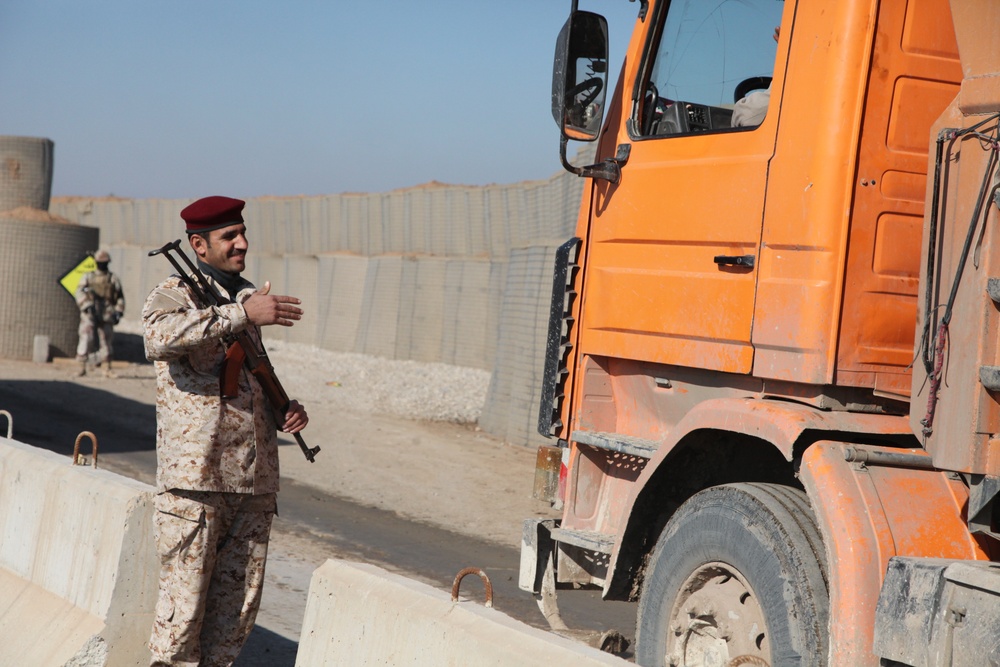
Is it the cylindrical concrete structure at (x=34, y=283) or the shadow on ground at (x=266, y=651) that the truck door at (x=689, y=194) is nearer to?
the shadow on ground at (x=266, y=651)

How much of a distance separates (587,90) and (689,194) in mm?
685

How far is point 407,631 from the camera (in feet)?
11.3

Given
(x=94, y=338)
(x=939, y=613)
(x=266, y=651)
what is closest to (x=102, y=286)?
(x=94, y=338)

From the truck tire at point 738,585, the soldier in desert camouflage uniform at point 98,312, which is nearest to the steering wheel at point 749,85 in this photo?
the truck tire at point 738,585

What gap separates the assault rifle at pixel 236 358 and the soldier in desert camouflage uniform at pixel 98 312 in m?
14.2

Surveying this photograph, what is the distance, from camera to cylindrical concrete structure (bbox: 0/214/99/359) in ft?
64.5

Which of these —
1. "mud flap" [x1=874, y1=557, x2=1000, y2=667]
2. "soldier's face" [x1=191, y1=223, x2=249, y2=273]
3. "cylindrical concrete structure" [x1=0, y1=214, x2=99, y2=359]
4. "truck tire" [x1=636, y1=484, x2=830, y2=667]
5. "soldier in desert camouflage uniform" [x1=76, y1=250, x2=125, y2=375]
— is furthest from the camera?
"cylindrical concrete structure" [x1=0, y1=214, x2=99, y2=359]

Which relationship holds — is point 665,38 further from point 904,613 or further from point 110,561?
point 110,561

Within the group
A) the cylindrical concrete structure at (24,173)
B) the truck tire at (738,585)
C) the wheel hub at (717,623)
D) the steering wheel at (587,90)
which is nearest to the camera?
the truck tire at (738,585)

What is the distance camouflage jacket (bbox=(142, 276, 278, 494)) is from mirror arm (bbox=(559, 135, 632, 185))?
1.41m

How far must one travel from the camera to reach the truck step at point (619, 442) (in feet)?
14.3

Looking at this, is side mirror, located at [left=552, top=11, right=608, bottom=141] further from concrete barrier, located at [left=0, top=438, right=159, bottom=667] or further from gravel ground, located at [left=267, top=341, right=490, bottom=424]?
gravel ground, located at [left=267, top=341, right=490, bottom=424]

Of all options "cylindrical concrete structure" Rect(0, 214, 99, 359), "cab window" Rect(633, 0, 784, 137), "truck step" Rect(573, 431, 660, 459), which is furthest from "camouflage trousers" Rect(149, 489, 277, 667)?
"cylindrical concrete structure" Rect(0, 214, 99, 359)

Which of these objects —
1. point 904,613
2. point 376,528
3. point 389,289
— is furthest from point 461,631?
point 389,289
